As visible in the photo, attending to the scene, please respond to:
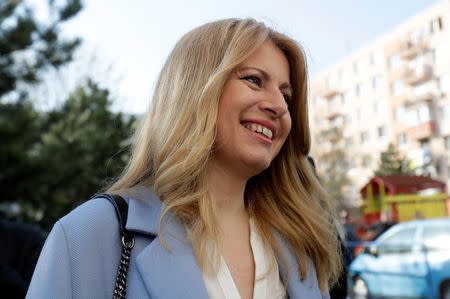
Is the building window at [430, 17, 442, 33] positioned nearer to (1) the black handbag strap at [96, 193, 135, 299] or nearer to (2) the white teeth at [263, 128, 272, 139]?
(2) the white teeth at [263, 128, 272, 139]

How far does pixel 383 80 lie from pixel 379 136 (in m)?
5.36

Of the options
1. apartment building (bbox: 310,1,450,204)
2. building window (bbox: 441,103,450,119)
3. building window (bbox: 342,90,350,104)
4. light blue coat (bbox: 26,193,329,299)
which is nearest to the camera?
light blue coat (bbox: 26,193,329,299)

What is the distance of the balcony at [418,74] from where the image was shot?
39934 mm

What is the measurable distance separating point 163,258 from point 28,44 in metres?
9.69

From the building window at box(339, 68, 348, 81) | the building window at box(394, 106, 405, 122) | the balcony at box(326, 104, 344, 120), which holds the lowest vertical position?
the balcony at box(326, 104, 344, 120)

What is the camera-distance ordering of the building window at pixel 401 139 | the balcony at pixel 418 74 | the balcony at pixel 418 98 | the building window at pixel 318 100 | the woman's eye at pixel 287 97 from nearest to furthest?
the woman's eye at pixel 287 97 → the balcony at pixel 418 98 → the balcony at pixel 418 74 → the building window at pixel 401 139 → the building window at pixel 318 100

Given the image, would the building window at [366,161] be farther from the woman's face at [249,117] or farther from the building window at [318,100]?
the woman's face at [249,117]

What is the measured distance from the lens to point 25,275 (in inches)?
102

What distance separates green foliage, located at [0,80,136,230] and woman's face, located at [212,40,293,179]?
6.87m

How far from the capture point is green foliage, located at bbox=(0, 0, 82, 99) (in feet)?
32.3

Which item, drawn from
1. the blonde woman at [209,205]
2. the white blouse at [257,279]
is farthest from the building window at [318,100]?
the white blouse at [257,279]

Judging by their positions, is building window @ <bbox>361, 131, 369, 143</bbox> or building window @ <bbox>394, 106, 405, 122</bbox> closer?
building window @ <bbox>394, 106, 405, 122</bbox>

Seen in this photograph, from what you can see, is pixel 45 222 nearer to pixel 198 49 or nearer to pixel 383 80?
pixel 198 49

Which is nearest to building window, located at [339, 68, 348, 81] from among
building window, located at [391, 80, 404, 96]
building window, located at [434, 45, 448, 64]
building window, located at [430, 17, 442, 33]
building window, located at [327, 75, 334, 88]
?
building window, located at [327, 75, 334, 88]
